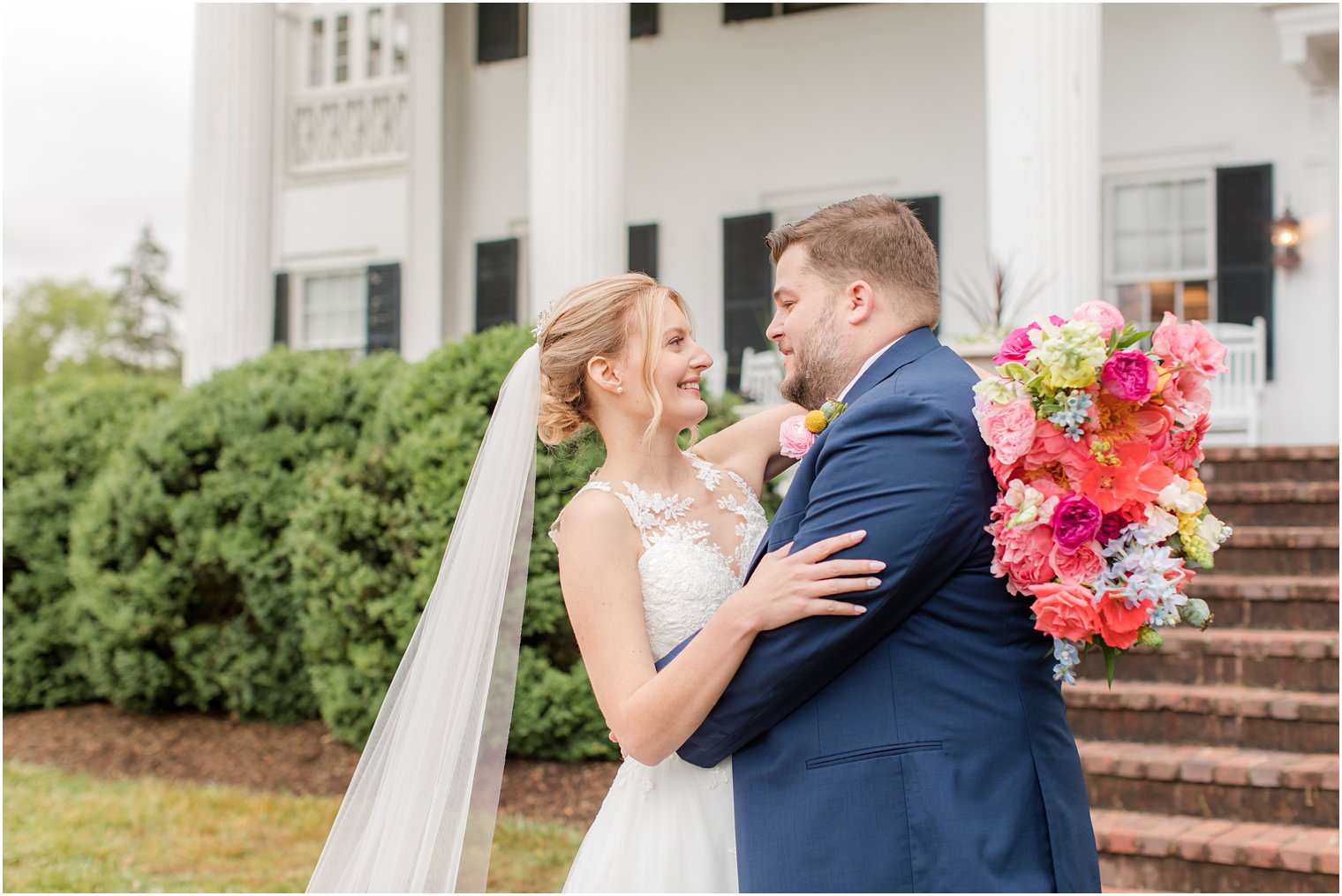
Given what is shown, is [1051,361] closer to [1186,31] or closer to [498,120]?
[1186,31]

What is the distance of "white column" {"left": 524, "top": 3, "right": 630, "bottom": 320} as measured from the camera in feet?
28.0

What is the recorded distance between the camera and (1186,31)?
1113cm

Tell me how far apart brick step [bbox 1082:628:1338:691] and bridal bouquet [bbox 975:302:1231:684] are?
4094 millimetres

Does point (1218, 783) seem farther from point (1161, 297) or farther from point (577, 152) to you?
point (1161, 297)

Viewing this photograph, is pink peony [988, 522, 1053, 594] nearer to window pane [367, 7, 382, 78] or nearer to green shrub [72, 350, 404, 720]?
green shrub [72, 350, 404, 720]

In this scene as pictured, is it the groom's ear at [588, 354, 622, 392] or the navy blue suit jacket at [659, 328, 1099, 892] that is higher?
the groom's ear at [588, 354, 622, 392]

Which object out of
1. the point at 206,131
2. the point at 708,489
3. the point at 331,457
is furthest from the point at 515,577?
the point at 206,131

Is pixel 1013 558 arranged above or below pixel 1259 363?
below

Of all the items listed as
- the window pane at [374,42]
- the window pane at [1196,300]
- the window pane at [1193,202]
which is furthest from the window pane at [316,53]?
the window pane at [1196,300]

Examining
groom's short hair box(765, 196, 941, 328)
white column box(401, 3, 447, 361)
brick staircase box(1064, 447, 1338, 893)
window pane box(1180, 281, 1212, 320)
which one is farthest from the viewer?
white column box(401, 3, 447, 361)

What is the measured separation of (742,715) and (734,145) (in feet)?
38.5

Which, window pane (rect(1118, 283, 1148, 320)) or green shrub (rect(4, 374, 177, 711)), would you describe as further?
window pane (rect(1118, 283, 1148, 320))

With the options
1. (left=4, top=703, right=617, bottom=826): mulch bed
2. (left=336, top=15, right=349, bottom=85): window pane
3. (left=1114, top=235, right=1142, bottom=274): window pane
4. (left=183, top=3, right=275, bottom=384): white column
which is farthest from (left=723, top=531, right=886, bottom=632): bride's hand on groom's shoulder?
(left=336, top=15, right=349, bottom=85): window pane

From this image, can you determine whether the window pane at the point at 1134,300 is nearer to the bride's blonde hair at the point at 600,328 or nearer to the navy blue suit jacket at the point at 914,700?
the bride's blonde hair at the point at 600,328
